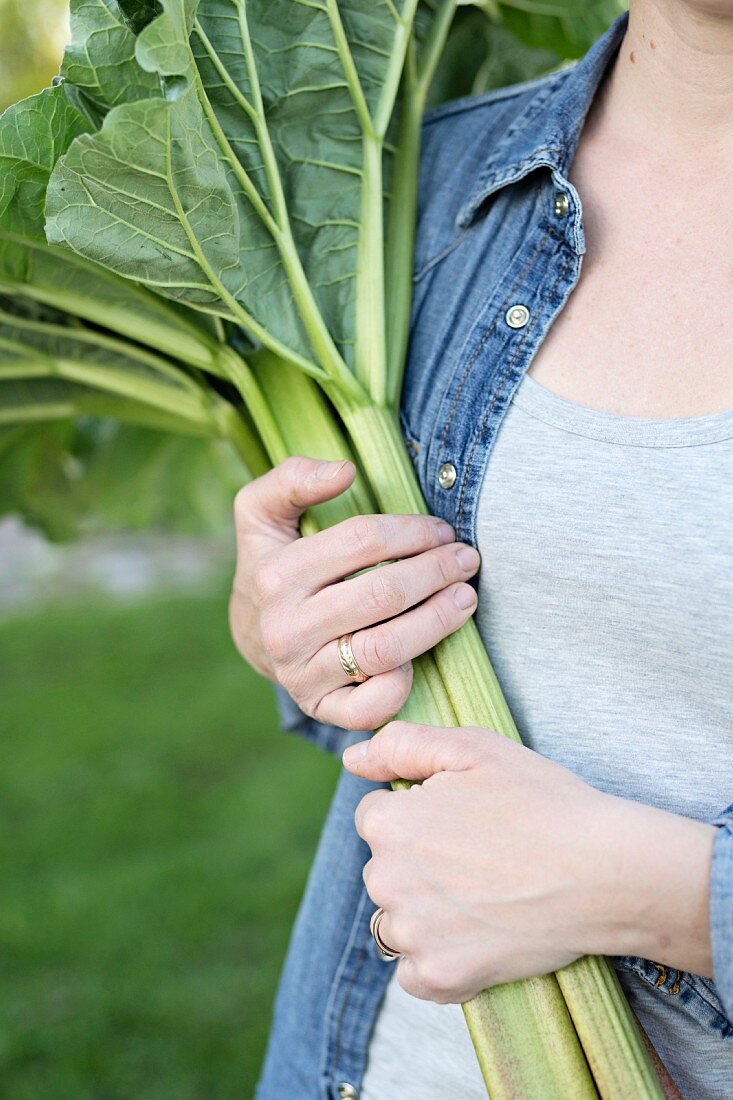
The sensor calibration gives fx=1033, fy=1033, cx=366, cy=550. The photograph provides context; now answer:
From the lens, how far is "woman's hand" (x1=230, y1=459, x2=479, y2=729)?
1.11 meters

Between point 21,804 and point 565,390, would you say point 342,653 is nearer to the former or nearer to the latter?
point 565,390

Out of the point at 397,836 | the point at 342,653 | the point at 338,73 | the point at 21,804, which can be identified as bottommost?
the point at 21,804

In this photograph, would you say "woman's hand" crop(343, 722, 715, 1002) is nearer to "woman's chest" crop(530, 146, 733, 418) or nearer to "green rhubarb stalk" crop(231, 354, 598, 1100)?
"green rhubarb stalk" crop(231, 354, 598, 1100)

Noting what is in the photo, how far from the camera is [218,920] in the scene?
12.2ft

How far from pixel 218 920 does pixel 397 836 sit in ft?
9.63

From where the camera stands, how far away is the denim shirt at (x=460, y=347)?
1196 mm

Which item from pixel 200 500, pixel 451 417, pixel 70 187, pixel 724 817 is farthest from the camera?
pixel 200 500

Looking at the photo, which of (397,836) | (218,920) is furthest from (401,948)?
(218,920)

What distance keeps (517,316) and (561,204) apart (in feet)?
0.48

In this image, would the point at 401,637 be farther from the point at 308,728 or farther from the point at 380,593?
the point at 308,728

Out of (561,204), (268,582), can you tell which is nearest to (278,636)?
(268,582)

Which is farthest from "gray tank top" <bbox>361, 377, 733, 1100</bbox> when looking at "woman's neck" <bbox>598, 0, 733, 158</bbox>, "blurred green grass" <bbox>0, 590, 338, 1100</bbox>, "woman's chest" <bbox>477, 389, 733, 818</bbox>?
"blurred green grass" <bbox>0, 590, 338, 1100</bbox>

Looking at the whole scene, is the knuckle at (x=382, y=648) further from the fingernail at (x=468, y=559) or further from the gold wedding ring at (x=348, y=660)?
the fingernail at (x=468, y=559)

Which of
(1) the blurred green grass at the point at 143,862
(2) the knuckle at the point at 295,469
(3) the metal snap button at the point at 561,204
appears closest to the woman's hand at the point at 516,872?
(2) the knuckle at the point at 295,469
